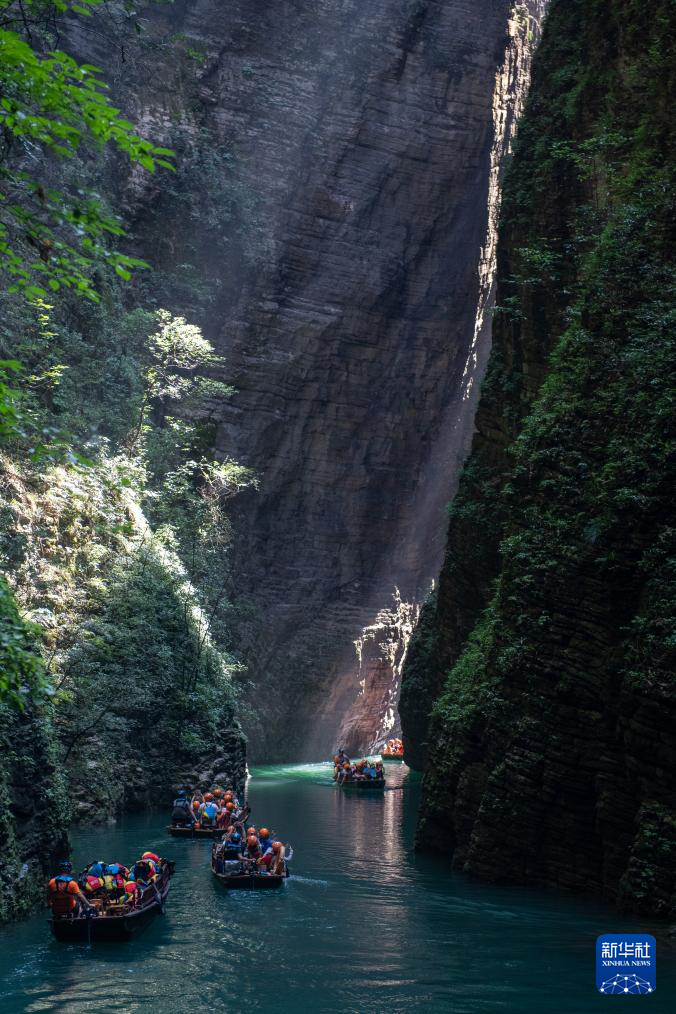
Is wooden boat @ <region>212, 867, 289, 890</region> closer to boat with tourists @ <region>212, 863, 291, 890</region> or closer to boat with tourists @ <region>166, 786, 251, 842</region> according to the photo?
boat with tourists @ <region>212, 863, 291, 890</region>

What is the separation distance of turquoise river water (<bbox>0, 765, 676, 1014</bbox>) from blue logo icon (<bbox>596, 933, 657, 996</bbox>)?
155mm

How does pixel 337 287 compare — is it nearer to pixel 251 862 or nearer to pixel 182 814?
pixel 182 814

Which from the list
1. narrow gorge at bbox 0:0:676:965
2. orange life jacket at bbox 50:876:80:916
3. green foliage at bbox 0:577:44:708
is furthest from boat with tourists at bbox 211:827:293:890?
green foliage at bbox 0:577:44:708

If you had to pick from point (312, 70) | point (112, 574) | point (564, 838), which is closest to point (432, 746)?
point (564, 838)

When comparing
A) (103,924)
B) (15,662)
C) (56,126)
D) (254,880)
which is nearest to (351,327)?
(254,880)

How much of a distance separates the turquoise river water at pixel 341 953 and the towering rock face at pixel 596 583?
110 centimetres

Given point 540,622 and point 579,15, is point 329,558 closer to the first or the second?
point 579,15

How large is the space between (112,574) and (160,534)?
13.6 ft

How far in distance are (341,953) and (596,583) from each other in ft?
21.9

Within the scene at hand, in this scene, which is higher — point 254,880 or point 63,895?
point 63,895

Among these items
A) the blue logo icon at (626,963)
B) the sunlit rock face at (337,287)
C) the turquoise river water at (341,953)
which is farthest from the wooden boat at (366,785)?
the blue logo icon at (626,963)

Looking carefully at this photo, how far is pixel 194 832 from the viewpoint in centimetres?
2369

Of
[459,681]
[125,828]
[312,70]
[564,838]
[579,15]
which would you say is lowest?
[125,828]

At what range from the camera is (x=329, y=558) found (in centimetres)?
4706
